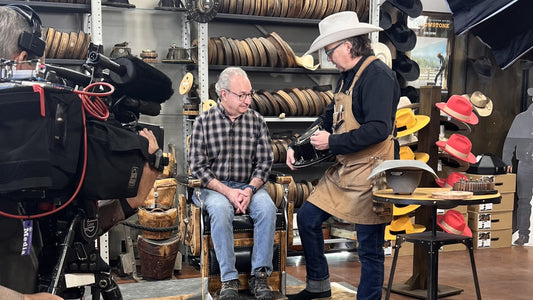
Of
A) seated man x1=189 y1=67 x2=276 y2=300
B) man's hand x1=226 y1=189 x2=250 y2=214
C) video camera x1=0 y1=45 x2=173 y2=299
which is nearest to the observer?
video camera x1=0 y1=45 x2=173 y2=299

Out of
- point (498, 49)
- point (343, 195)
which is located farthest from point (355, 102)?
point (498, 49)

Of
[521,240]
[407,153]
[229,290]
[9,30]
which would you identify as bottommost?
[521,240]

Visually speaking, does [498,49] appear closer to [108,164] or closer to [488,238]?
[108,164]

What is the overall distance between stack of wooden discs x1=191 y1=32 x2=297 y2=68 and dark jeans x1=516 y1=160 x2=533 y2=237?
116 inches

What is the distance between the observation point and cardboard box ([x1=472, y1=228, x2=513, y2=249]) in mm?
5910

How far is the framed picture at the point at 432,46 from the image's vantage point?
619 centimetres

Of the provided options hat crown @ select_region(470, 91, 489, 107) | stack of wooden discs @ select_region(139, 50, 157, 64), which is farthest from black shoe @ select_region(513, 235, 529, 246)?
stack of wooden discs @ select_region(139, 50, 157, 64)

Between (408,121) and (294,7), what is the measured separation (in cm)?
162

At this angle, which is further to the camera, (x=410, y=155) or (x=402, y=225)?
(x=402, y=225)

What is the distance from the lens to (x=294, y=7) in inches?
209

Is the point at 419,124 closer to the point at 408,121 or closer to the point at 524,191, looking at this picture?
the point at 408,121

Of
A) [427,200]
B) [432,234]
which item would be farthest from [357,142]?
[432,234]

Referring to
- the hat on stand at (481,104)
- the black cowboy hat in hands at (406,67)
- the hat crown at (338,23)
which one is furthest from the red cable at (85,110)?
the hat on stand at (481,104)

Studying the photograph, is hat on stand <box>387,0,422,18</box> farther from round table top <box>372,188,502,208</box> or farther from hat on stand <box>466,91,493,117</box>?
round table top <box>372,188,502,208</box>
